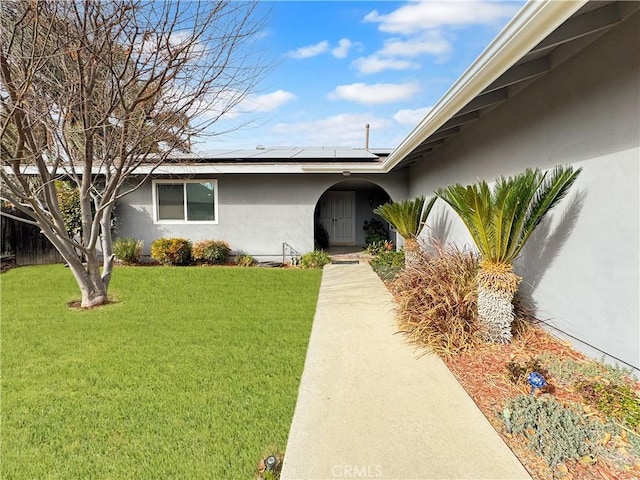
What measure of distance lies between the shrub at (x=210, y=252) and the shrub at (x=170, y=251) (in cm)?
35

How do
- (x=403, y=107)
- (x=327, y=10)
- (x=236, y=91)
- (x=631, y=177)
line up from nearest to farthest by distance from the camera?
(x=631, y=177), (x=236, y=91), (x=327, y=10), (x=403, y=107)

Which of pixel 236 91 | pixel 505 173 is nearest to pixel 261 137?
pixel 236 91

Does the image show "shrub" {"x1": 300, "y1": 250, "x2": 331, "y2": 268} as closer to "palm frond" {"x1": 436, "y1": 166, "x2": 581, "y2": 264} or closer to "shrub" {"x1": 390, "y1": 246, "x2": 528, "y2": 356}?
"shrub" {"x1": 390, "y1": 246, "x2": 528, "y2": 356}

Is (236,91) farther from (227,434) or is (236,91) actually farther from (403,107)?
(403,107)

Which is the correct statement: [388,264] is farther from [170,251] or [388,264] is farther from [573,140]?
[170,251]

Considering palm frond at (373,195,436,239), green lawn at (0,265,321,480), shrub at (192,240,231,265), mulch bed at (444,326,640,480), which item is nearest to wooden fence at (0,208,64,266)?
green lawn at (0,265,321,480)

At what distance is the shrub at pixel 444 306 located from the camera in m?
4.74

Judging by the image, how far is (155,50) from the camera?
218 inches

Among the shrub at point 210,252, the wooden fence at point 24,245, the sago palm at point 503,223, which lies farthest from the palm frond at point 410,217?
the wooden fence at point 24,245

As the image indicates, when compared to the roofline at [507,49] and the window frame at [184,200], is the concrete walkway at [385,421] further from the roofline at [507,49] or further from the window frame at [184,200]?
the window frame at [184,200]

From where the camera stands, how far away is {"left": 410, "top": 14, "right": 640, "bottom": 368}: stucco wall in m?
3.43

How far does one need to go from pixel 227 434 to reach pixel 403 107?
43.1ft

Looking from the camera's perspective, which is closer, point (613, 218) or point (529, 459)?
point (529, 459)

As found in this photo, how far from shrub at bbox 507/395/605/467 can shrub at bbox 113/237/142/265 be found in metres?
11.3
